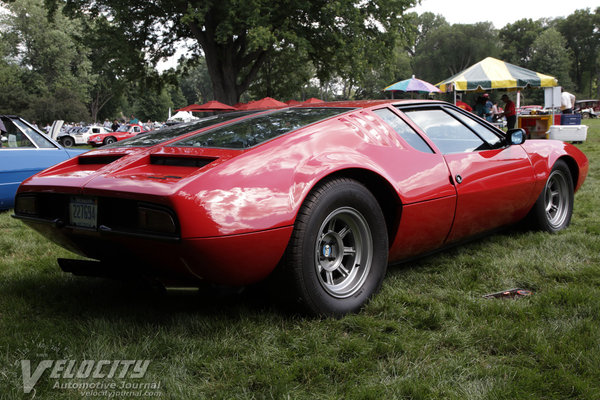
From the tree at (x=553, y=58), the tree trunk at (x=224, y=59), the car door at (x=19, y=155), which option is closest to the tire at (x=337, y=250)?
the car door at (x=19, y=155)

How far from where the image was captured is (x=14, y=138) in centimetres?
582

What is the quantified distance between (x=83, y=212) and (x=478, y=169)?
7.56 feet

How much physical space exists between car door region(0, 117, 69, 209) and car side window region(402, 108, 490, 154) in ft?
14.6

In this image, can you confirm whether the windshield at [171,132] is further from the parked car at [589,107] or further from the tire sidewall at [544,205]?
the parked car at [589,107]

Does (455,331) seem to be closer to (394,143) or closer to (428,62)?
(394,143)

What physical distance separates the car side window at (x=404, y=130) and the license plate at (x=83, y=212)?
1.61 m

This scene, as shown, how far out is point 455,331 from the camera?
2.26 meters

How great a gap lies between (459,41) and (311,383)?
75.2 meters

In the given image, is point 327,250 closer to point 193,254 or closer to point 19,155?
point 193,254

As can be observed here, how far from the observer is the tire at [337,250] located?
223 cm

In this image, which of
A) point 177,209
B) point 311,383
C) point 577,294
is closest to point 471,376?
point 311,383

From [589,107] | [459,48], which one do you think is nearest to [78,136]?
[589,107]

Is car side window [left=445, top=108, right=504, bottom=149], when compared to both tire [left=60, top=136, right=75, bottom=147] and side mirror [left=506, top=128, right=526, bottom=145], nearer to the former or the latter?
side mirror [left=506, top=128, right=526, bottom=145]

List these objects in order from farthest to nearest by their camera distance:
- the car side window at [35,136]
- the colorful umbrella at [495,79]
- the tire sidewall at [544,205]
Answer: the colorful umbrella at [495,79] → the car side window at [35,136] → the tire sidewall at [544,205]
